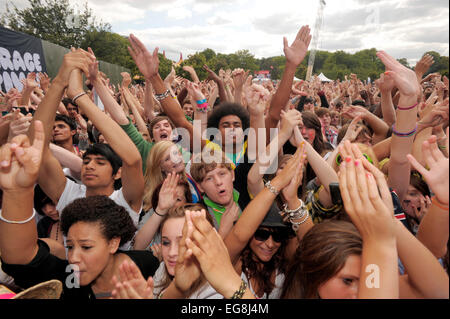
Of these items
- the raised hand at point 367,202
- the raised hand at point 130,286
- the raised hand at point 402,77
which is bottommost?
the raised hand at point 130,286

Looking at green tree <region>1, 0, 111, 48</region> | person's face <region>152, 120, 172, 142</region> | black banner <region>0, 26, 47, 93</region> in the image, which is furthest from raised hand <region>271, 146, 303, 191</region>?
green tree <region>1, 0, 111, 48</region>

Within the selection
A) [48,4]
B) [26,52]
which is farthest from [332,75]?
[26,52]

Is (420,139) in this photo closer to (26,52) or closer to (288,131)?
(288,131)

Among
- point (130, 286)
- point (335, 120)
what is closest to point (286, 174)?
point (130, 286)

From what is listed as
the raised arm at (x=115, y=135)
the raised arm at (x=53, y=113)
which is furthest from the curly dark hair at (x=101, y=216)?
the raised arm at (x=53, y=113)

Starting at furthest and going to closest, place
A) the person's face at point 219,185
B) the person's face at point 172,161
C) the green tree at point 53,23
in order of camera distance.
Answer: the green tree at point 53,23 → the person's face at point 172,161 → the person's face at point 219,185

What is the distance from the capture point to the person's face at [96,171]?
7.84 feet

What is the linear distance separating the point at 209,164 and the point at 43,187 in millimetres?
1325

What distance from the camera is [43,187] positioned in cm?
221

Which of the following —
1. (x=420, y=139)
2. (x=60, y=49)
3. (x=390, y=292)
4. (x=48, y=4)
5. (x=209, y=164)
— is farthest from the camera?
(x=48, y=4)

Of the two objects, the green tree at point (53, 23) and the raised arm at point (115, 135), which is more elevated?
the green tree at point (53, 23)

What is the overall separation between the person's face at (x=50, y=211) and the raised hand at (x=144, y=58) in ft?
4.75

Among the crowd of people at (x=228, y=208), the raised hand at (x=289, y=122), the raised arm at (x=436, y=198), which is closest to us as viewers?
the raised arm at (x=436, y=198)

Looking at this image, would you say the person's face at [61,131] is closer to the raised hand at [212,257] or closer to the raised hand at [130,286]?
the raised hand at [130,286]
